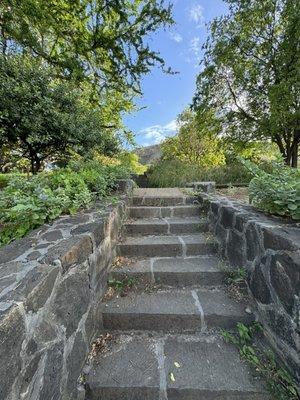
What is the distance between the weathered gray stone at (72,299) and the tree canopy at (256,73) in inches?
384

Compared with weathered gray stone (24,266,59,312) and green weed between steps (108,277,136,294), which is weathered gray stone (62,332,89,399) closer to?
weathered gray stone (24,266,59,312)

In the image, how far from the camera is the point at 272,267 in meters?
1.98

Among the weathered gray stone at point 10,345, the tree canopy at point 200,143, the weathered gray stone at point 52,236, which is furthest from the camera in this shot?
the tree canopy at point 200,143

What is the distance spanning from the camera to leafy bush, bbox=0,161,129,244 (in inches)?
93.4

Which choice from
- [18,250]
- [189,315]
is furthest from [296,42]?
[18,250]

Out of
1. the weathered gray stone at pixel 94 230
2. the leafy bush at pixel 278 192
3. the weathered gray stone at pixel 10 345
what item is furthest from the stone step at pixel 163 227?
the weathered gray stone at pixel 10 345

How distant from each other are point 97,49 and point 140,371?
878cm

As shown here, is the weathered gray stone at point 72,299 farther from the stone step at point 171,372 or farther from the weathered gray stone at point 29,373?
the stone step at point 171,372

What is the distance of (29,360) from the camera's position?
1.24 m

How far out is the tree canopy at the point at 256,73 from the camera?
29.9 ft

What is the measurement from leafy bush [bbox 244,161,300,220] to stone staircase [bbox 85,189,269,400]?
0.91m

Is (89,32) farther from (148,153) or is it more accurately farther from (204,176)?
(148,153)

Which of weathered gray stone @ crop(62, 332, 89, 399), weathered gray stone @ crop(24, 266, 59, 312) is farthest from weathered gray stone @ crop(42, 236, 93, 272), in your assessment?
weathered gray stone @ crop(62, 332, 89, 399)

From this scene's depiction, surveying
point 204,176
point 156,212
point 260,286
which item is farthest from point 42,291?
point 204,176
